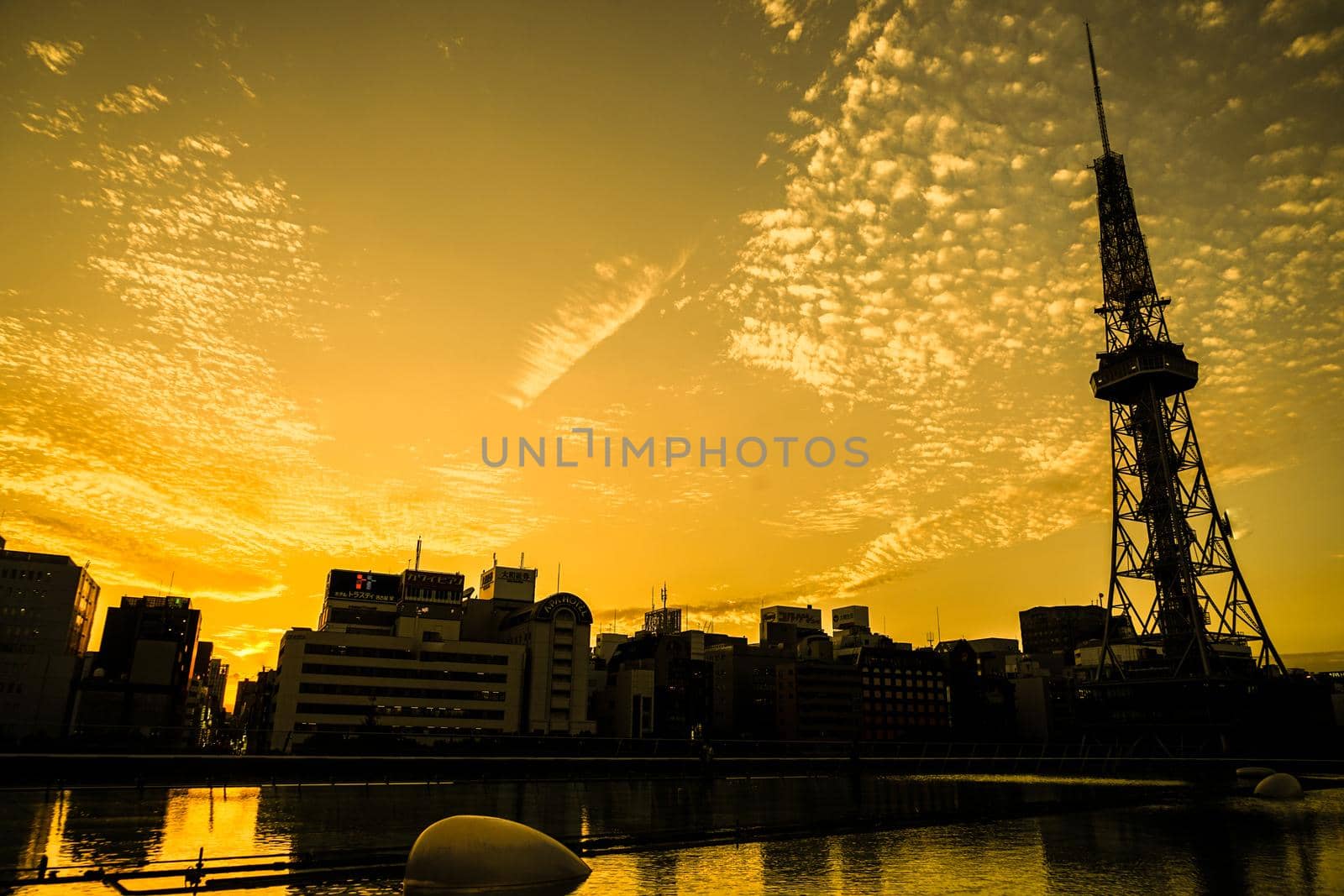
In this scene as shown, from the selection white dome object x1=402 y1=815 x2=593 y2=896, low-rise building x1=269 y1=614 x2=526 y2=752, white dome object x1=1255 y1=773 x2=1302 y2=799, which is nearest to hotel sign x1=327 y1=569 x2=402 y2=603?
low-rise building x1=269 y1=614 x2=526 y2=752

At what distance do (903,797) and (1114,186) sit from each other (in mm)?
122139

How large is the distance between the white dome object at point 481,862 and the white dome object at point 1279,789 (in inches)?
2629

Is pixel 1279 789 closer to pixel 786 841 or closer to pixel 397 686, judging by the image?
pixel 786 841

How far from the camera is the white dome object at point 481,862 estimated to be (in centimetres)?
2594

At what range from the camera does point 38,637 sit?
166 meters

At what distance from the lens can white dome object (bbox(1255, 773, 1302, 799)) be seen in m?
68.2

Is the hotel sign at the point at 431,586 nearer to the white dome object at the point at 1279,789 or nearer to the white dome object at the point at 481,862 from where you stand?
the white dome object at the point at 1279,789

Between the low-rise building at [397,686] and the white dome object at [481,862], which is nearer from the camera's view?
the white dome object at [481,862]

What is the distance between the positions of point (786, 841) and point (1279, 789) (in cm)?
5301

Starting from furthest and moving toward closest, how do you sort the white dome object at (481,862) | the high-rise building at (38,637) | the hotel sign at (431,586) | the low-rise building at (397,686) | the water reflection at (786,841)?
the hotel sign at (431,586)
the high-rise building at (38,637)
the low-rise building at (397,686)
the water reflection at (786,841)
the white dome object at (481,862)

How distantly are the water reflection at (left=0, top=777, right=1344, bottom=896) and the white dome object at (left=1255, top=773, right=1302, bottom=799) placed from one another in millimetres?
2250

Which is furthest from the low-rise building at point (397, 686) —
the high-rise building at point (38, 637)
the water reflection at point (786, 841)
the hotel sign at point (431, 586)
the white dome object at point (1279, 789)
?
the white dome object at point (1279, 789)

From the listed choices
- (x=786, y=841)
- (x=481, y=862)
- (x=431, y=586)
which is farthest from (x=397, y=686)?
(x=481, y=862)

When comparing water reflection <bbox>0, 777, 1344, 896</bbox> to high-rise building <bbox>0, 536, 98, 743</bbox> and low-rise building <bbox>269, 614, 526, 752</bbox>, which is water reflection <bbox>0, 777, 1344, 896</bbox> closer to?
low-rise building <bbox>269, 614, 526, 752</bbox>
